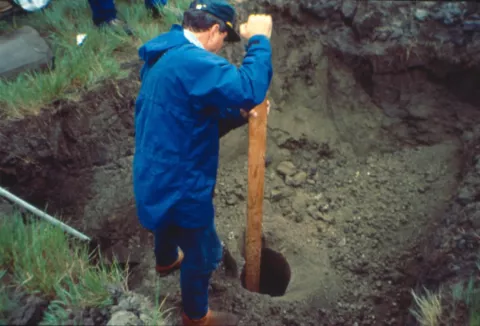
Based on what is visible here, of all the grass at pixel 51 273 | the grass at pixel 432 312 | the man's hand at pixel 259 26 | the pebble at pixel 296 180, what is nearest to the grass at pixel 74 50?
the grass at pixel 51 273

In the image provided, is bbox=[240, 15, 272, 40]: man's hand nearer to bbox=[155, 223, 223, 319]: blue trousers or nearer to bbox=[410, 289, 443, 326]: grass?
bbox=[155, 223, 223, 319]: blue trousers

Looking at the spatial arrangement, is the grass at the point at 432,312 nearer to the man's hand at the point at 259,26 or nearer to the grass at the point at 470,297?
the grass at the point at 470,297

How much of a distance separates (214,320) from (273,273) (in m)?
1.04

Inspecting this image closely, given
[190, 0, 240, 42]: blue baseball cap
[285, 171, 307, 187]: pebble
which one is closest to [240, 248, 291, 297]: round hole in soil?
[285, 171, 307, 187]: pebble

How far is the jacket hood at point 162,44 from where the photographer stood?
202 cm

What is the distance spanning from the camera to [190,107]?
1.98 m

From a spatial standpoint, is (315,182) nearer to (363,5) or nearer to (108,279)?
(363,5)

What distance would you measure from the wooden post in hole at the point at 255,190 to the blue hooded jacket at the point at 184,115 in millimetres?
446

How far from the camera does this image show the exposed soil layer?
3.00 meters

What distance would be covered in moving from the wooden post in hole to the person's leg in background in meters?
1.95

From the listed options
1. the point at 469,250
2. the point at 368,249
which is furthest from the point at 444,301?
the point at 368,249

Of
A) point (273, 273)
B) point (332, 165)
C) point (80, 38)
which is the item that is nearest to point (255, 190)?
point (273, 273)

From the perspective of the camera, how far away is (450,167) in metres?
3.55

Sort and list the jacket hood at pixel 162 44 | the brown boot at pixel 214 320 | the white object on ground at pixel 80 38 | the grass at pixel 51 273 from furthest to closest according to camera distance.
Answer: the white object on ground at pixel 80 38 → the brown boot at pixel 214 320 → the jacket hood at pixel 162 44 → the grass at pixel 51 273
